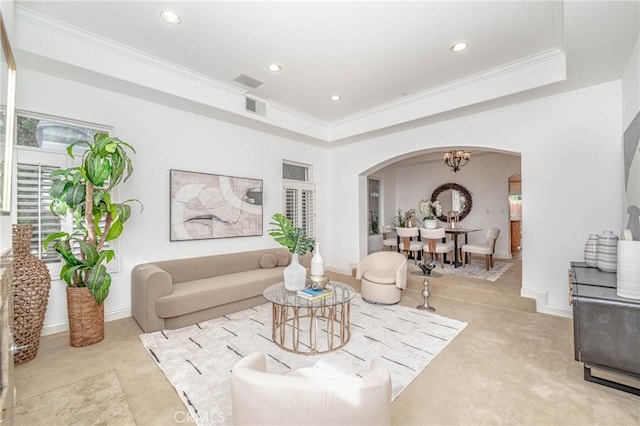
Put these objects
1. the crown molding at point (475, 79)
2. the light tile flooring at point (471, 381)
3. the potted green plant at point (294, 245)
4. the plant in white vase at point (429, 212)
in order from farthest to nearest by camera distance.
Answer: the plant in white vase at point (429, 212) < the crown molding at point (475, 79) < the potted green plant at point (294, 245) < the light tile flooring at point (471, 381)

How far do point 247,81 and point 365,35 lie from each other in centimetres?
186

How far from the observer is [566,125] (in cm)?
358

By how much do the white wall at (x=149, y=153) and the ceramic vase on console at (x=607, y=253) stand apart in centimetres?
451

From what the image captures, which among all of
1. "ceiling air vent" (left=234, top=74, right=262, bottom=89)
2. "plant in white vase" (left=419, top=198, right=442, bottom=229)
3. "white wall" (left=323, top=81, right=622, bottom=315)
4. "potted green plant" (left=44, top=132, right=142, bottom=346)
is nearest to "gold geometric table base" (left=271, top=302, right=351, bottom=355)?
"potted green plant" (left=44, top=132, right=142, bottom=346)

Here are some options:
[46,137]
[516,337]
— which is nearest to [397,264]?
[516,337]

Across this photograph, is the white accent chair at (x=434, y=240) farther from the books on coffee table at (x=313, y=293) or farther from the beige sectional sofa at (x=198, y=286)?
the books on coffee table at (x=313, y=293)

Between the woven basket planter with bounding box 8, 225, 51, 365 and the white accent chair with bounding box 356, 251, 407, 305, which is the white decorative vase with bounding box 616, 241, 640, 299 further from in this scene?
the woven basket planter with bounding box 8, 225, 51, 365

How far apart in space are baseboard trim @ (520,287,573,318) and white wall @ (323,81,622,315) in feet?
0.03

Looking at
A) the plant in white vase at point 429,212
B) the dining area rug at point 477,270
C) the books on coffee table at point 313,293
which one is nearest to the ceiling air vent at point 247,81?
the books on coffee table at point 313,293

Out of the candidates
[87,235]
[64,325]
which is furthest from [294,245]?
[64,325]

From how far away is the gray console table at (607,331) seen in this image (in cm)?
190

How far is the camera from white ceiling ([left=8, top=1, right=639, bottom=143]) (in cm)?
252

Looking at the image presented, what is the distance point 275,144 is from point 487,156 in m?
5.90

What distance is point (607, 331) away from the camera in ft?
6.48
